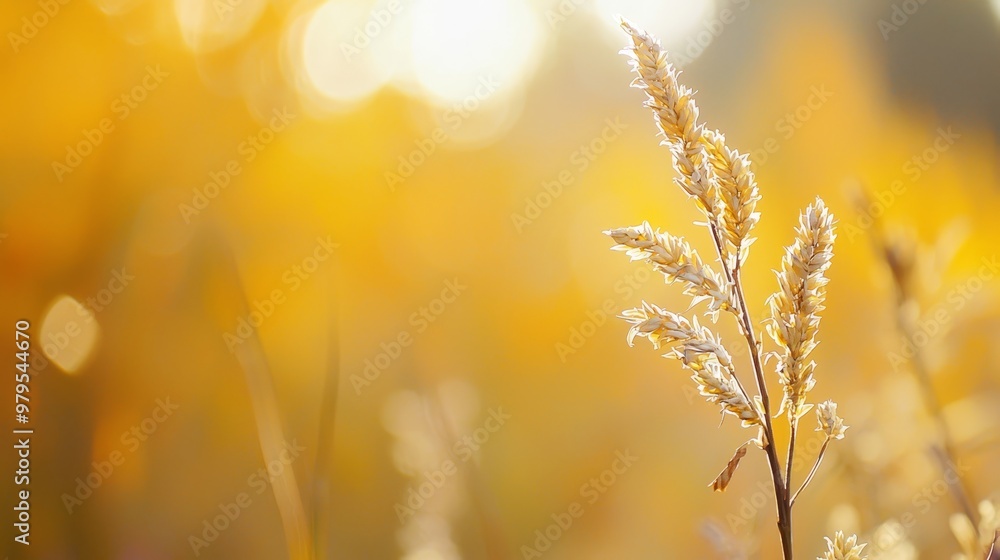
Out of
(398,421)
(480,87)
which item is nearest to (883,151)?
(480,87)

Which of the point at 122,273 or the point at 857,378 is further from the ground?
the point at 857,378

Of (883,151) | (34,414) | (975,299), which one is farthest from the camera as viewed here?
(883,151)

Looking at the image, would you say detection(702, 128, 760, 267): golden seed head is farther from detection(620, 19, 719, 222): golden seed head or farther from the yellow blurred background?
the yellow blurred background

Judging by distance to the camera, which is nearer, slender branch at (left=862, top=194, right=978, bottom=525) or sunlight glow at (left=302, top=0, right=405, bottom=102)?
slender branch at (left=862, top=194, right=978, bottom=525)

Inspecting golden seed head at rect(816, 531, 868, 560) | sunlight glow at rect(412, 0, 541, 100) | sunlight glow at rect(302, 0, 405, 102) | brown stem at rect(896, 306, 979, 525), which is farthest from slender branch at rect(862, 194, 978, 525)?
sunlight glow at rect(302, 0, 405, 102)

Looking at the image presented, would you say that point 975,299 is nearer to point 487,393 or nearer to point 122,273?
point 487,393

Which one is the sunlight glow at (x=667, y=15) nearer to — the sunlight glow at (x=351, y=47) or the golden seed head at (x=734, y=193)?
the sunlight glow at (x=351, y=47)

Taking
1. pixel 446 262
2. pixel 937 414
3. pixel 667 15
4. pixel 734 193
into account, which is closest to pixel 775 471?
pixel 734 193

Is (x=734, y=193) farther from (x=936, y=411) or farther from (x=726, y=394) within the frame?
(x=936, y=411)
